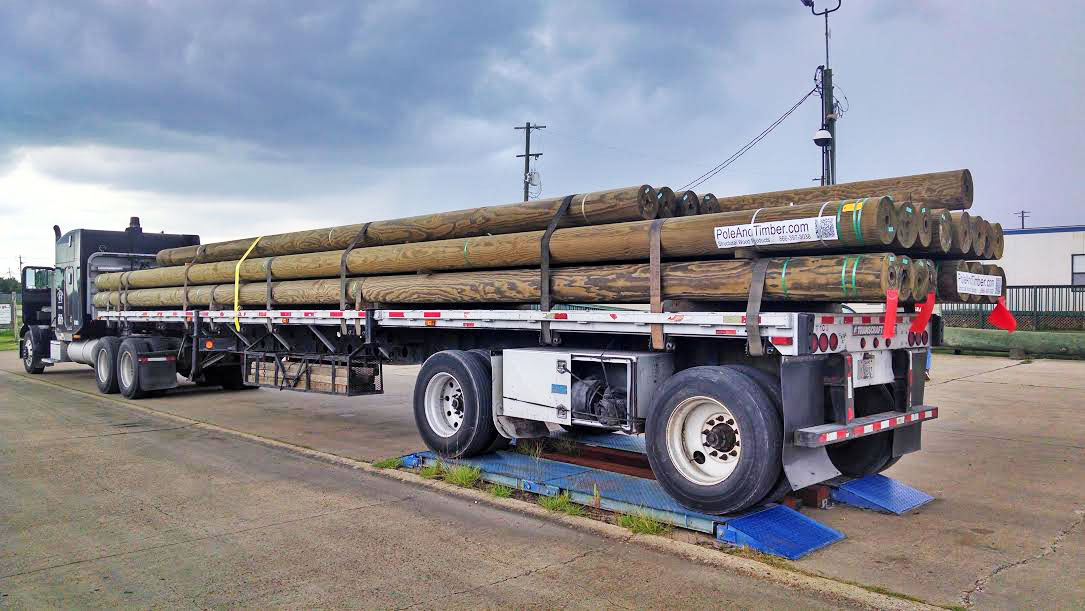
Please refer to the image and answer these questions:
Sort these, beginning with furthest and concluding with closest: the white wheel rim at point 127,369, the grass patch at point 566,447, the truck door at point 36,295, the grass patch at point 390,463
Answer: the truck door at point 36,295 < the white wheel rim at point 127,369 < the grass patch at point 566,447 < the grass patch at point 390,463

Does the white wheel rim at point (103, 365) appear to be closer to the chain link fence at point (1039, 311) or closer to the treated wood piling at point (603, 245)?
the treated wood piling at point (603, 245)

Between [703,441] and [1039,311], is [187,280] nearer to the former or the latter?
[703,441]

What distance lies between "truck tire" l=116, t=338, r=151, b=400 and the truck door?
646 centimetres

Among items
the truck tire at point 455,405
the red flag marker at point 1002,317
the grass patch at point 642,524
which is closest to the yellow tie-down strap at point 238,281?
the truck tire at point 455,405

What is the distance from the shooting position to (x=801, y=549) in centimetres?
532

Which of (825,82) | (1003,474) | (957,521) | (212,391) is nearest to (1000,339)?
(825,82)

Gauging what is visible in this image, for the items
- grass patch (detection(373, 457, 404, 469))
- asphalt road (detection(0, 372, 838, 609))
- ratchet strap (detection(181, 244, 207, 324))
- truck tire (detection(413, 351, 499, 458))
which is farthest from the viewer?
ratchet strap (detection(181, 244, 207, 324))

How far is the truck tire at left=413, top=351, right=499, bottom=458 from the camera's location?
7.83 m

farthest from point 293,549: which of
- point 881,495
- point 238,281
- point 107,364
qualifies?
point 107,364

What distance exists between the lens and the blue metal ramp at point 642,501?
546 cm

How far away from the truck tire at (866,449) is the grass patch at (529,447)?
2795 millimetres

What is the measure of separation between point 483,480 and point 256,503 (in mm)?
1971

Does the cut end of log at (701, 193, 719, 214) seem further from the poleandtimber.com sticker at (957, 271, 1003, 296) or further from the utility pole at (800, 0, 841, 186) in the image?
the utility pole at (800, 0, 841, 186)

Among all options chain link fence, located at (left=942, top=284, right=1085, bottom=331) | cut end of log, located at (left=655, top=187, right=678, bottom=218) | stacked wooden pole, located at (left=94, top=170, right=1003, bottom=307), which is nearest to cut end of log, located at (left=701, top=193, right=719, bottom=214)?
stacked wooden pole, located at (left=94, top=170, right=1003, bottom=307)
